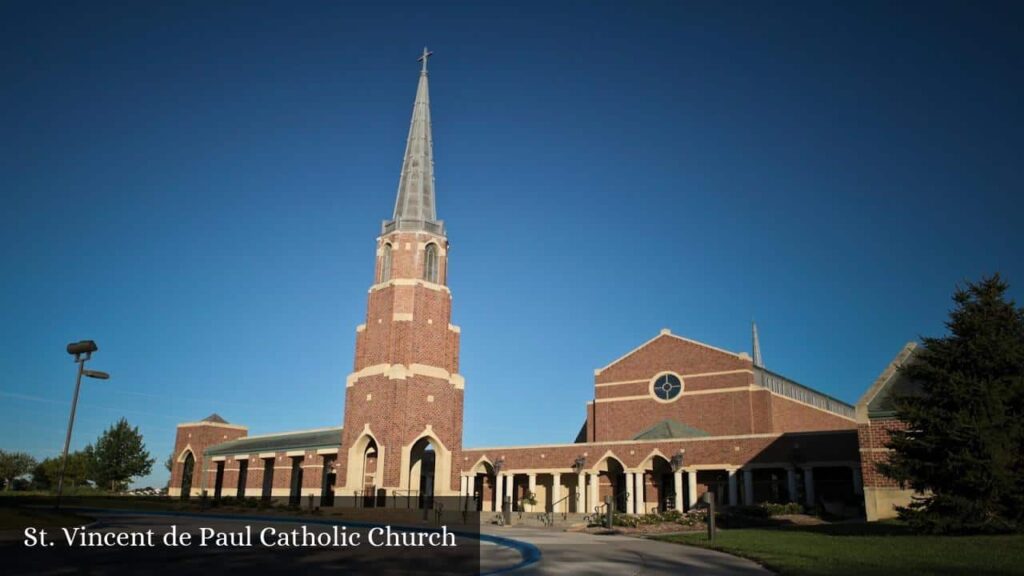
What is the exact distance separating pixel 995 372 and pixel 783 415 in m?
29.7

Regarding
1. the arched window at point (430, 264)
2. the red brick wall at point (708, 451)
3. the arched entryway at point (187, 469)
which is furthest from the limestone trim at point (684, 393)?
the arched entryway at point (187, 469)

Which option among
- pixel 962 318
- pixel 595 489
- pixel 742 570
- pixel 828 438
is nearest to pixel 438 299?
pixel 595 489

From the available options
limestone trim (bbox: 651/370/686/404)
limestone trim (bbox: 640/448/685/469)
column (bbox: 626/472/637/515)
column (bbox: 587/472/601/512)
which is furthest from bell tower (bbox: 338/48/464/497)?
limestone trim (bbox: 651/370/686/404)

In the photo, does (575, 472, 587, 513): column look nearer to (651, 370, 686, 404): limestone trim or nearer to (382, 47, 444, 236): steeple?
(651, 370, 686, 404): limestone trim

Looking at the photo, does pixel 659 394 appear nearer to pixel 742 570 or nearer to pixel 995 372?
pixel 995 372

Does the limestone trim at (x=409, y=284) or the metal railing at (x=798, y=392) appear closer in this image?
Result: the limestone trim at (x=409, y=284)

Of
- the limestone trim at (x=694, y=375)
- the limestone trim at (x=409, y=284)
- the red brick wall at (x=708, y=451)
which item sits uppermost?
the limestone trim at (x=409, y=284)

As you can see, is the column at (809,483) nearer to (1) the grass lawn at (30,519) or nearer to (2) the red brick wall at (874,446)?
(2) the red brick wall at (874,446)

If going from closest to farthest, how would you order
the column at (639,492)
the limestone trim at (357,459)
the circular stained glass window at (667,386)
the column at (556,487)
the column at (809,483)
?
the column at (809,483), the limestone trim at (357,459), the column at (639,492), the column at (556,487), the circular stained glass window at (667,386)

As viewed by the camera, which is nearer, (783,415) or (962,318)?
(962,318)

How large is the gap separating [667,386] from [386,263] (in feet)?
66.4

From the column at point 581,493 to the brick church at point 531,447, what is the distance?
12 centimetres

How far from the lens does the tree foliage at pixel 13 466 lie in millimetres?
80312

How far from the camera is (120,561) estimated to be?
11945 millimetres
